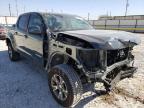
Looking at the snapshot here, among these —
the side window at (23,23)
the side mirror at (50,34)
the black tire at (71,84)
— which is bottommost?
the black tire at (71,84)

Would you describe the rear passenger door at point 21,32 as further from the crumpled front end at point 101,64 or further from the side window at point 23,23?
the crumpled front end at point 101,64

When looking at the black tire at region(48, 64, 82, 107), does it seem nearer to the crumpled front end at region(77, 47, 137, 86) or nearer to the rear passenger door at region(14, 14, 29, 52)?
the crumpled front end at region(77, 47, 137, 86)

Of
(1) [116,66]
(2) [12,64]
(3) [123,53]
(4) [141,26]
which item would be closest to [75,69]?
(1) [116,66]

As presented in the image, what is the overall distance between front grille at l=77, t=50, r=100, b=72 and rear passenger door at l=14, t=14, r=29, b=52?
2.57m

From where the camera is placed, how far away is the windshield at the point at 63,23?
13.7 ft

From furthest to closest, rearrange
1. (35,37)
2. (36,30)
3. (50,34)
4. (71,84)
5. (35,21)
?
(35,21) < (35,37) < (36,30) < (50,34) < (71,84)

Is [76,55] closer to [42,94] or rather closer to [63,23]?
[42,94]

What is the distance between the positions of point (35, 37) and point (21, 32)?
49.1 inches

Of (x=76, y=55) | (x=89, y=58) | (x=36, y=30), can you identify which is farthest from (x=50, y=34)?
(x=89, y=58)

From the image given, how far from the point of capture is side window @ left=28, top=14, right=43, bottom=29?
4338 millimetres

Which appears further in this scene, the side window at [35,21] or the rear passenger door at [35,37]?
the side window at [35,21]

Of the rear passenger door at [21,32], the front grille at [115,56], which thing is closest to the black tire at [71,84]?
the front grille at [115,56]

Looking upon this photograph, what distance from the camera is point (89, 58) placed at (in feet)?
10.3

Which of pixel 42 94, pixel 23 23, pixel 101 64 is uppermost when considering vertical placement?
pixel 23 23
